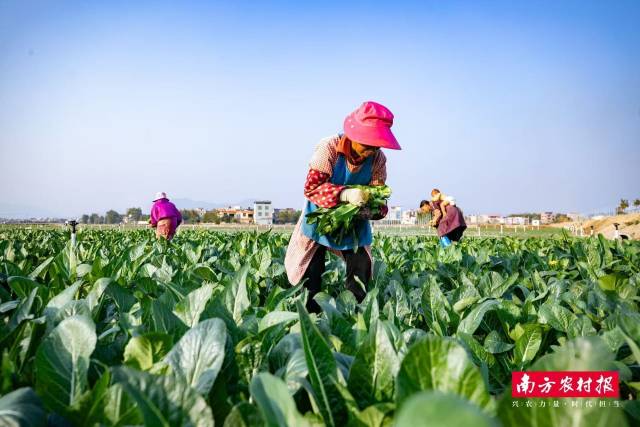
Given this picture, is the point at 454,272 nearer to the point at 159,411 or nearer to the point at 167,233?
the point at 159,411

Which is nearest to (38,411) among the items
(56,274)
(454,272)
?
(56,274)

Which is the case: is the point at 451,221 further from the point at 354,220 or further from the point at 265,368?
the point at 265,368

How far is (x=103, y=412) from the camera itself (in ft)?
3.08

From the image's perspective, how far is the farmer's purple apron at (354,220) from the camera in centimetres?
397

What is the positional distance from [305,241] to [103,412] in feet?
10.4

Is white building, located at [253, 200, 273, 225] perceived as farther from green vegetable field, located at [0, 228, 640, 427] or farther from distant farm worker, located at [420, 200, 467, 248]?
green vegetable field, located at [0, 228, 640, 427]

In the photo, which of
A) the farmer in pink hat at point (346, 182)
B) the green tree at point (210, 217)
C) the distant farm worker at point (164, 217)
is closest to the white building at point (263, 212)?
the green tree at point (210, 217)

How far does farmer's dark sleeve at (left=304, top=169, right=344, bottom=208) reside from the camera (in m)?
3.77

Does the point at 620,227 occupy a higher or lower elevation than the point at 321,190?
lower

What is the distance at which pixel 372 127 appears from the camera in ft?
11.8

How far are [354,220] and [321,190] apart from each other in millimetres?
450

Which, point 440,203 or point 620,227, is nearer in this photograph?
point 440,203

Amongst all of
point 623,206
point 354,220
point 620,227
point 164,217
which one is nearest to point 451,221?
point 164,217

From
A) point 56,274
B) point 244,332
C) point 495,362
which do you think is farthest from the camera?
point 56,274
